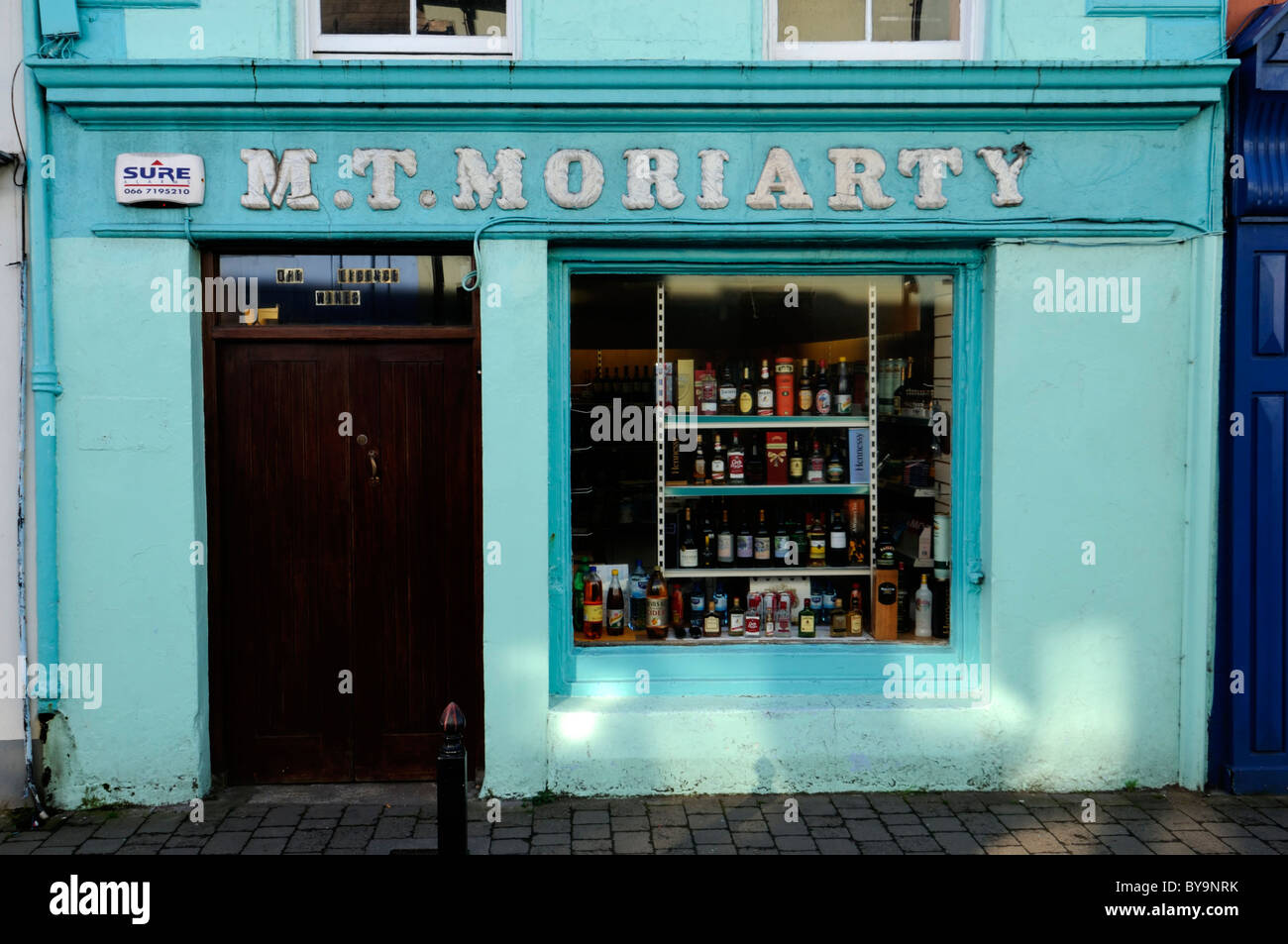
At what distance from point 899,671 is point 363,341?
3433 mm

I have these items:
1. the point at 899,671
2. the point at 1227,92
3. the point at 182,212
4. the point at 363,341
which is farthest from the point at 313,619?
the point at 1227,92

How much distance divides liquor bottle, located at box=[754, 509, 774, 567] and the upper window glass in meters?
2.95

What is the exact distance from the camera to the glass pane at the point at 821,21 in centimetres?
580

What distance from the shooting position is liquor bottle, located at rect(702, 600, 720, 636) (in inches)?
247

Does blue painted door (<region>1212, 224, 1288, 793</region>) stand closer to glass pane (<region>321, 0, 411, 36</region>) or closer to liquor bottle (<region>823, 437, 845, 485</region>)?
liquor bottle (<region>823, 437, 845, 485</region>)

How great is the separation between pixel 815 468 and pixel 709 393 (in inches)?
29.9


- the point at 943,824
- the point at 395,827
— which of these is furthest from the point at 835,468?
the point at 395,827

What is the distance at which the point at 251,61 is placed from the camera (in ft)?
17.5

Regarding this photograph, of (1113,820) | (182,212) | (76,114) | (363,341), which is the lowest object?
(1113,820)

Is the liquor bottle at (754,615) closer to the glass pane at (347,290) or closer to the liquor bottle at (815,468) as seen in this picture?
the liquor bottle at (815,468)

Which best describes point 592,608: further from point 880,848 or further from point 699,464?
point 880,848

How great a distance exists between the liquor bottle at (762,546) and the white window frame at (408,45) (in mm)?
2899

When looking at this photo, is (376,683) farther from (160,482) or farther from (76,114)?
(76,114)

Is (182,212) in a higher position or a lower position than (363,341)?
higher
